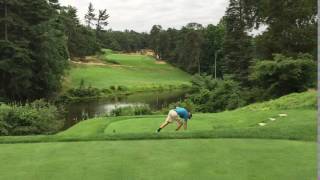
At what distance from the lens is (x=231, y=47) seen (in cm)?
5428

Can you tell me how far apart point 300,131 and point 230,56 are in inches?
1664

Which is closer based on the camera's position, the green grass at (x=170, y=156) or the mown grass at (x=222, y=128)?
the green grass at (x=170, y=156)

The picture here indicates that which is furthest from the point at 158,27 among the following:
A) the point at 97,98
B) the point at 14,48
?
the point at 14,48

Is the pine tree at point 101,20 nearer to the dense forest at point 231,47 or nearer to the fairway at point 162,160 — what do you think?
the dense forest at point 231,47

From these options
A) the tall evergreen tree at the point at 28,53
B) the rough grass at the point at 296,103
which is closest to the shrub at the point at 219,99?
the rough grass at the point at 296,103

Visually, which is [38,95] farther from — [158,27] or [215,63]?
[158,27]

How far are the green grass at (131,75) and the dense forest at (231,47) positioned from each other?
754cm

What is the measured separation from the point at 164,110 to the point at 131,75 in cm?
5750

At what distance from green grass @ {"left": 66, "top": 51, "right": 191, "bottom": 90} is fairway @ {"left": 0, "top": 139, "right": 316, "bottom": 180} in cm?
5437

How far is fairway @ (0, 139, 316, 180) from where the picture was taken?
776 cm

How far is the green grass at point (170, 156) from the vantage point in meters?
7.82

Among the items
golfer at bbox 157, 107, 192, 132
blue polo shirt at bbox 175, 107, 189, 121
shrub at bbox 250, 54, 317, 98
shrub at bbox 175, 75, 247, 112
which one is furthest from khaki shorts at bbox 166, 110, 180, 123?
shrub at bbox 175, 75, 247, 112

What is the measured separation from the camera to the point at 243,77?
1903 inches

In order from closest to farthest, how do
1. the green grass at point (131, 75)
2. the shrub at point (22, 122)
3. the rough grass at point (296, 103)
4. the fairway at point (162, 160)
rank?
the fairway at point (162, 160) → the rough grass at point (296, 103) → the shrub at point (22, 122) → the green grass at point (131, 75)
